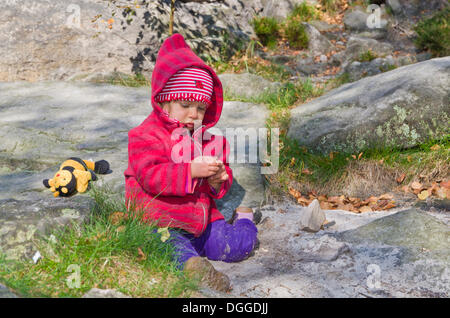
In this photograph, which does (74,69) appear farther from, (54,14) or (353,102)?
(353,102)

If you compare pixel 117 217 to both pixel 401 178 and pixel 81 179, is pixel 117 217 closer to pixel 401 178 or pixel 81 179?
pixel 81 179

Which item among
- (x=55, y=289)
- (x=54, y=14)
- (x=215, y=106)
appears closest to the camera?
(x=55, y=289)

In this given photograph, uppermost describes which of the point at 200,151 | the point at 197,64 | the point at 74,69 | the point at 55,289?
the point at 197,64

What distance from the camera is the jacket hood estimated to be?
3078 millimetres

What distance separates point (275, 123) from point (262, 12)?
5.84 meters

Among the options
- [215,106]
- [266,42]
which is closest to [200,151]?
[215,106]

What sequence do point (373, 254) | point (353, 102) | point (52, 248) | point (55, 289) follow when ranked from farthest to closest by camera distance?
1. point (353, 102)
2. point (373, 254)
3. point (52, 248)
4. point (55, 289)

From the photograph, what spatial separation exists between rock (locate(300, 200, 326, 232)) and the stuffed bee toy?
163 cm

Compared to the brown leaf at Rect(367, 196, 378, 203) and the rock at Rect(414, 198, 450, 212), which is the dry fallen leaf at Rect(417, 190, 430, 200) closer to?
the rock at Rect(414, 198, 450, 212)

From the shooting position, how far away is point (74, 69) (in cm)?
668

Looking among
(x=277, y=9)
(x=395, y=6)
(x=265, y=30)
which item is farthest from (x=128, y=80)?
(x=395, y=6)

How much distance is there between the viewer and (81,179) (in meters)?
3.42

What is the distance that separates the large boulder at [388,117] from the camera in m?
4.46

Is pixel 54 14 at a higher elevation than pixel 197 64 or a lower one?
lower
